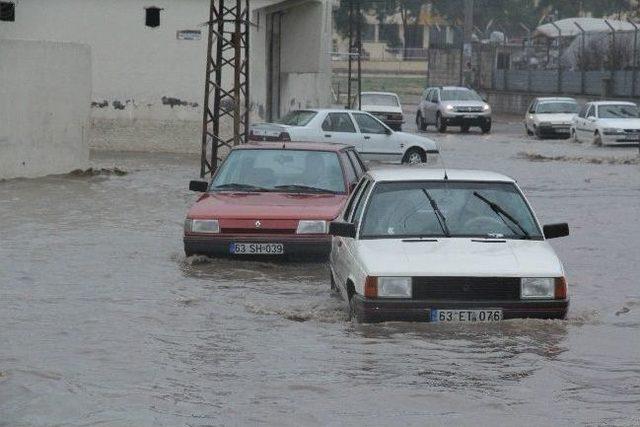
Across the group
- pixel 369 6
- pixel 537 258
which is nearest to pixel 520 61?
pixel 369 6

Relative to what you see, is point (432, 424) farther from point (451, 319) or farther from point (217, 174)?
point (217, 174)

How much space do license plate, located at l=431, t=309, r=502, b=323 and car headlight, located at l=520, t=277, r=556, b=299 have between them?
241 mm

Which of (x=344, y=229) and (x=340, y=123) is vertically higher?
(x=344, y=229)

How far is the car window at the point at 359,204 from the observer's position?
12133 mm

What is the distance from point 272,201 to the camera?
15680 millimetres

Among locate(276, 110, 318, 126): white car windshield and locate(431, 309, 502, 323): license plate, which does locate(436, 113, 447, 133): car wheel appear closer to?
locate(276, 110, 318, 126): white car windshield

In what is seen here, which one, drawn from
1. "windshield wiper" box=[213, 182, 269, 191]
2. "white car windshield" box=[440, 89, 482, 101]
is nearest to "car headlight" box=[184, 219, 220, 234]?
"windshield wiper" box=[213, 182, 269, 191]

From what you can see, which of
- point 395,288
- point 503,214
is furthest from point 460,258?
point 503,214

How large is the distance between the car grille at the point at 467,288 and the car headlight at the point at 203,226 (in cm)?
473

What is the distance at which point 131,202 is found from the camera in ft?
79.0

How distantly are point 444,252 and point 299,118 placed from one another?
69.5 feet

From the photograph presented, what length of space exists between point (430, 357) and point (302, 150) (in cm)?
659

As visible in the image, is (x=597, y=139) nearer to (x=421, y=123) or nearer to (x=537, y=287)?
(x=421, y=123)

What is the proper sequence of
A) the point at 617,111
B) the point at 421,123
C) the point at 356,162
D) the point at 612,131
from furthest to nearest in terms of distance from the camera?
the point at 421,123
the point at 617,111
the point at 612,131
the point at 356,162
